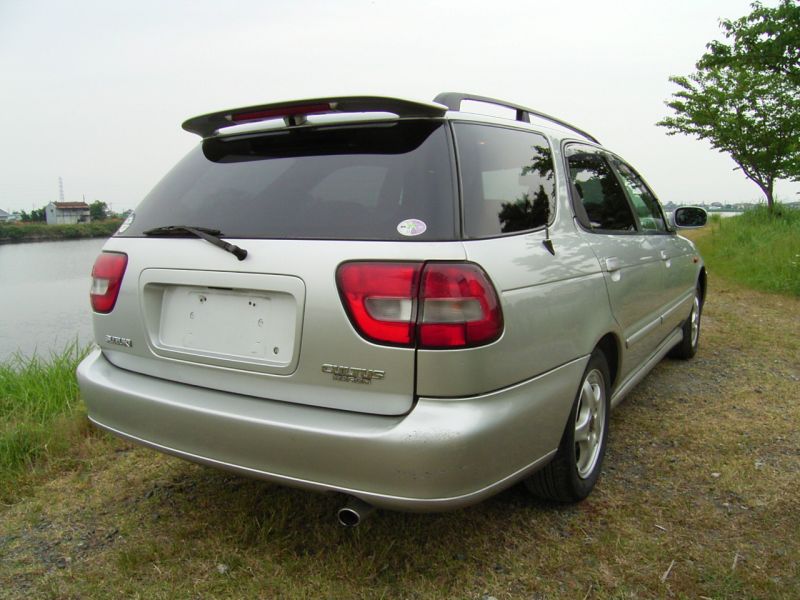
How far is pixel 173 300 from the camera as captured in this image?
210 centimetres

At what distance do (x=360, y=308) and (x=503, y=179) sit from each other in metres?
0.78

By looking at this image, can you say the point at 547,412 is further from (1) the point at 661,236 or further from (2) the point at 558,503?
(1) the point at 661,236

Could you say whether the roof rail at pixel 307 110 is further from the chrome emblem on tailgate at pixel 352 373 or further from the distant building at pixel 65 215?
the distant building at pixel 65 215

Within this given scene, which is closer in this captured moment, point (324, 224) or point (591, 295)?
point (324, 224)

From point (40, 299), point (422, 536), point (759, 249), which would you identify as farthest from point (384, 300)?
point (759, 249)

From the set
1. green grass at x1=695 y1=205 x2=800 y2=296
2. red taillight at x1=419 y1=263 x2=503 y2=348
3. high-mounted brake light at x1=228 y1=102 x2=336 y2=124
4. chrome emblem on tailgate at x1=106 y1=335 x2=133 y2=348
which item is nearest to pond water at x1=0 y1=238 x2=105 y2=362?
chrome emblem on tailgate at x1=106 y1=335 x2=133 y2=348

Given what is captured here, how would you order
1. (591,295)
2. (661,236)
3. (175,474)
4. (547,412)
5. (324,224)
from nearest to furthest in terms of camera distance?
(324,224) < (547,412) < (591,295) < (175,474) < (661,236)

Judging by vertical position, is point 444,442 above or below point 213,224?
below

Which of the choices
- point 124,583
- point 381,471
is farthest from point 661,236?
point 124,583

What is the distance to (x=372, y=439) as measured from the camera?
1.71 m

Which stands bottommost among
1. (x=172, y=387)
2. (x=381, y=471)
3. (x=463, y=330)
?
(x=381, y=471)

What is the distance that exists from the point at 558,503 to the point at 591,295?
88 centimetres

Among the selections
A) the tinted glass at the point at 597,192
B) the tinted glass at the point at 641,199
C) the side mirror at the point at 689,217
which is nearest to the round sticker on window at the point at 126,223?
the tinted glass at the point at 597,192

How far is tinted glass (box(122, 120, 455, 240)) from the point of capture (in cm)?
185
